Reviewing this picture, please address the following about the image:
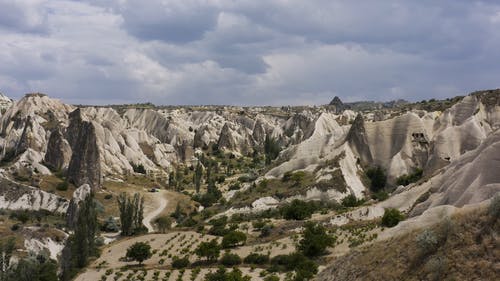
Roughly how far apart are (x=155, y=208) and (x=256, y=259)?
46.8 meters

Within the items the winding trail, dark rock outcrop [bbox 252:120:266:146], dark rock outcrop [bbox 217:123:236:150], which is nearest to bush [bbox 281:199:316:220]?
the winding trail

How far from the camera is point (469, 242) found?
18844 mm

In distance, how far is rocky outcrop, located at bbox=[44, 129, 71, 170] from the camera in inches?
Result: 3930

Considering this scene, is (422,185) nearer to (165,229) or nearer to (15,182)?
(165,229)

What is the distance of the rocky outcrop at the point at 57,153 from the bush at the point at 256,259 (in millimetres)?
62390

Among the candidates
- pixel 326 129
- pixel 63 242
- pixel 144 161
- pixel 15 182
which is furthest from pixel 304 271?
pixel 144 161

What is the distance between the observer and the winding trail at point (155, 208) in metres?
80.8

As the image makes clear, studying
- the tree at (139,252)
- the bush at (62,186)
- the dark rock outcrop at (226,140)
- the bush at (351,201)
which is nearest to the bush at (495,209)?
the tree at (139,252)

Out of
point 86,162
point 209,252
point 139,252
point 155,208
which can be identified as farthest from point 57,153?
point 209,252

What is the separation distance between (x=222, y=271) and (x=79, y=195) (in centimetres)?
3971

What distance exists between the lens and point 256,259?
152ft

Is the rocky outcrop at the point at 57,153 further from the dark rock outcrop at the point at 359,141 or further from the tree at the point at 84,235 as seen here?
the dark rock outcrop at the point at 359,141

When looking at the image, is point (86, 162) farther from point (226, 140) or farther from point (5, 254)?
point (226, 140)

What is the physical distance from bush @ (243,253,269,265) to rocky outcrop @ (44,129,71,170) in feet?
205
